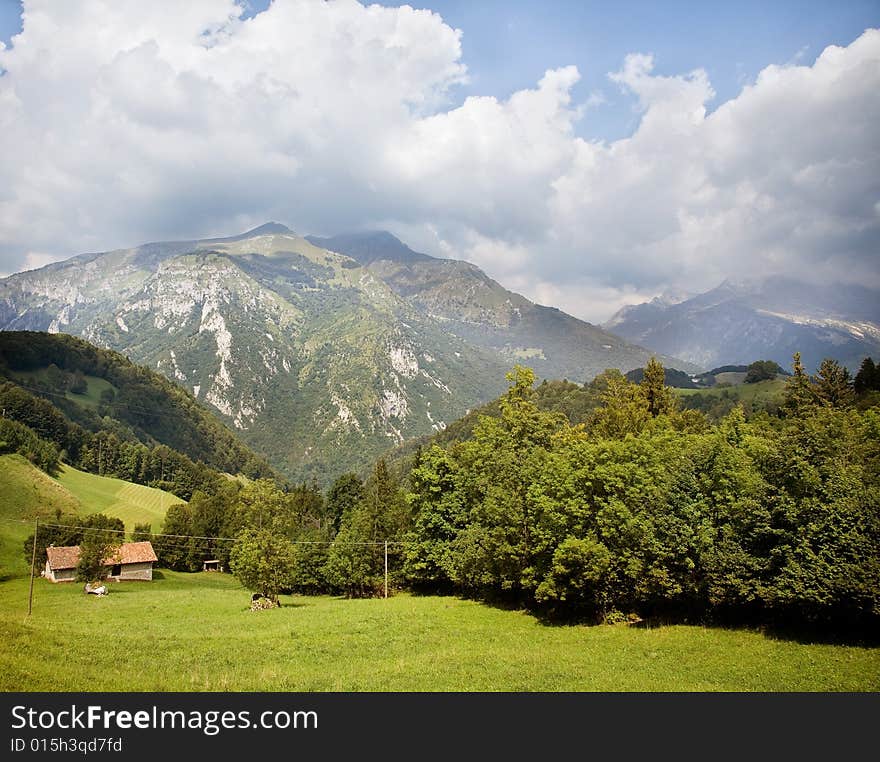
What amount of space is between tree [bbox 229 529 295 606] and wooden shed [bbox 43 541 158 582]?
38018mm

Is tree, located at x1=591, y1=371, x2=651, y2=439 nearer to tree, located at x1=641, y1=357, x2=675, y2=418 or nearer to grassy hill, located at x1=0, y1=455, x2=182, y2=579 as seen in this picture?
tree, located at x1=641, y1=357, x2=675, y2=418

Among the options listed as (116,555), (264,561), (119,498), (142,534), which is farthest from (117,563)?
(119,498)

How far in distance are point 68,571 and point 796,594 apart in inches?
3704

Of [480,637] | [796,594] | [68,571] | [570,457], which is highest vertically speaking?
[570,457]

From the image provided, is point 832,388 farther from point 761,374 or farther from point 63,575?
point 761,374

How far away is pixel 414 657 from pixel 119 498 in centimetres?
14276

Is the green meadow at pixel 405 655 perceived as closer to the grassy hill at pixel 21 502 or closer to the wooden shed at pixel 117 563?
the wooden shed at pixel 117 563

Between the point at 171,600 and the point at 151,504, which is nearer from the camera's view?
the point at 171,600

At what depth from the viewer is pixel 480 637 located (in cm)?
3309

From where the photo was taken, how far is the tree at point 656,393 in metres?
67.0

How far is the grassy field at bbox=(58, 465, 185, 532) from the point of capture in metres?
128

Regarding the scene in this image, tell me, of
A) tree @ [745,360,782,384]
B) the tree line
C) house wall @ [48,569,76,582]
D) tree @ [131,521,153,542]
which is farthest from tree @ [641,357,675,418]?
tree @ [745,360,782,384]
